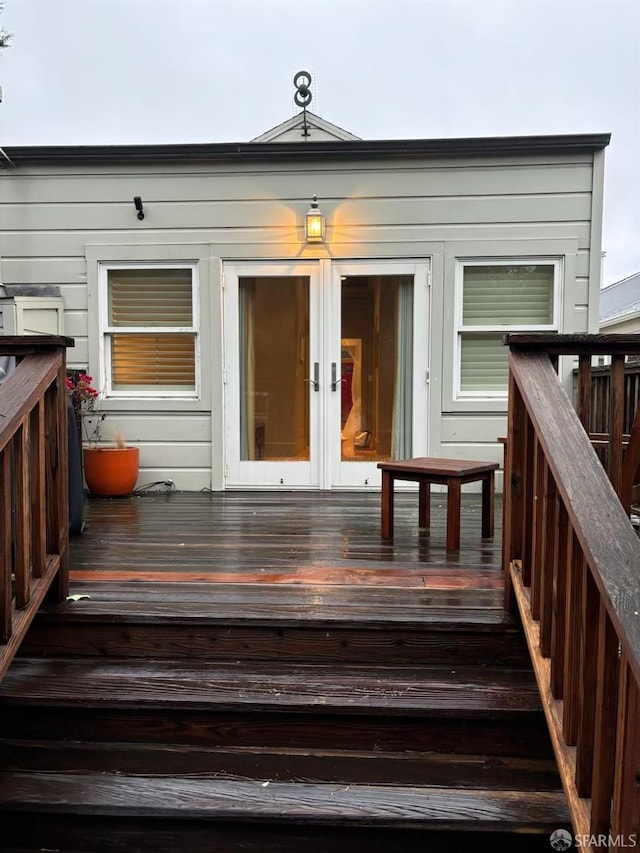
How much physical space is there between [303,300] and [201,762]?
377cm

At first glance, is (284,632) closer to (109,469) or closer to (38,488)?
(38,488)

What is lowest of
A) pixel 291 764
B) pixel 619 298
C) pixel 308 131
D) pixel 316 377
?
pixel 291 764

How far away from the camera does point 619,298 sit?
559 inches

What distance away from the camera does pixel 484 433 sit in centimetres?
482

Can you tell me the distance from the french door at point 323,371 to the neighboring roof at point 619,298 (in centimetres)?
806

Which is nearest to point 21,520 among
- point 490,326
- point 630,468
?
point 630,468

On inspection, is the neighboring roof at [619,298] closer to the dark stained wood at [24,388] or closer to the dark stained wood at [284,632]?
the dark stained wood at [284,632]

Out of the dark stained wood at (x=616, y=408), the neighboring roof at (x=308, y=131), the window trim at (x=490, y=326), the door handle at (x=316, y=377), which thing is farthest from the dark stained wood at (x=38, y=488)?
the neighboring roof at (x=308, y=131)

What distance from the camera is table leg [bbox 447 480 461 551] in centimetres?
294

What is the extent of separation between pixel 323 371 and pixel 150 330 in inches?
59.2

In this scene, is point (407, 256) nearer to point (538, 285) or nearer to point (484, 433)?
point (538, 285)

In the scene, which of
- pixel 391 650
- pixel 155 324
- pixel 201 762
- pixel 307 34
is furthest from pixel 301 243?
pixel 307 34

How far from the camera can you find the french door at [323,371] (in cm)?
484

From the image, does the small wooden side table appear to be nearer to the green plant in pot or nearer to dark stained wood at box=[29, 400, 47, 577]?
dark stained wood at box=[29, 400, 47, 577]
